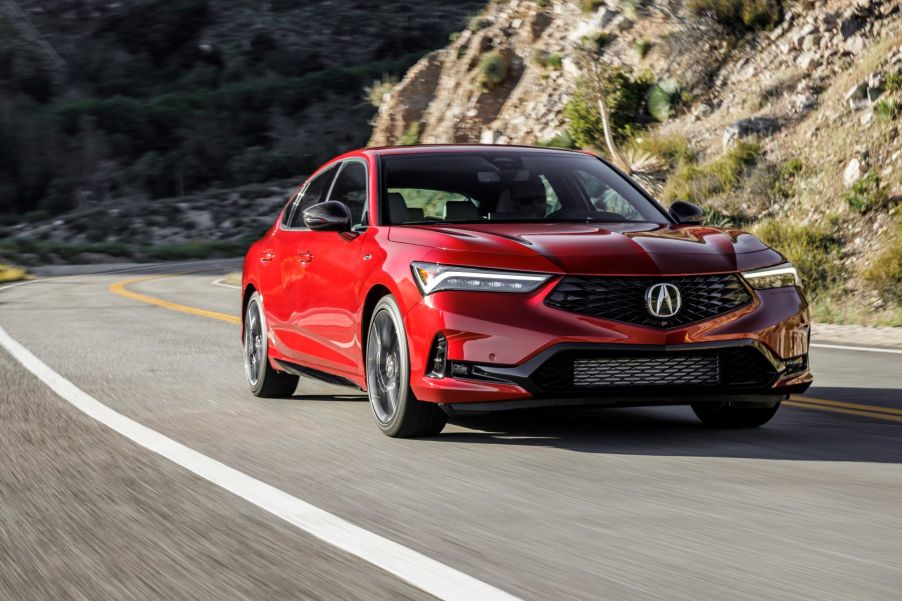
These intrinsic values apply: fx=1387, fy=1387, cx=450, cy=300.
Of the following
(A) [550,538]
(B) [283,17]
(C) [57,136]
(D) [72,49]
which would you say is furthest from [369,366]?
(D) [72,49]

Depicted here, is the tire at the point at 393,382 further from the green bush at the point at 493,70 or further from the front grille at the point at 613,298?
the green bush at the point at 493,70

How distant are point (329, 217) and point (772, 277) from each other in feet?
8.06

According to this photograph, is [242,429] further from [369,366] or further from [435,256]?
[435,256]

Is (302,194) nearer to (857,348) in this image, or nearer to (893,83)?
(857,348)

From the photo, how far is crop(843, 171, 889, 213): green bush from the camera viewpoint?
19.0 meters

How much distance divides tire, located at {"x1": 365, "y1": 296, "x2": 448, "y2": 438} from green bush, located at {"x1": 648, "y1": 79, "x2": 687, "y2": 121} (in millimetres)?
19827

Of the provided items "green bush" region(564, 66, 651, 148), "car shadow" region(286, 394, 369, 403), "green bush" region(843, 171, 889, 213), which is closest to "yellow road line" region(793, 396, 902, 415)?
"car shadow" region(286, 394, 369, 403)

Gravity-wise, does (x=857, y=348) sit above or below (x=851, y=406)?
below

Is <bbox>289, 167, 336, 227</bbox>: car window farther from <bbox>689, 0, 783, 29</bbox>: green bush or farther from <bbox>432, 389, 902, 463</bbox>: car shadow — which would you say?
<bbox>689, 0, 783, 29</bbox>: green bush

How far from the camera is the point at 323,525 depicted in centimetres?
513

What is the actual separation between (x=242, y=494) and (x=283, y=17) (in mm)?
104643

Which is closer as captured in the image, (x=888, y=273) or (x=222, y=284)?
(x=888, y=273)

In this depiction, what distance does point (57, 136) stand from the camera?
9656 centimetres

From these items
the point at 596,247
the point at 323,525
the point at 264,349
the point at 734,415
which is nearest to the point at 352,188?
the point at 264,349
